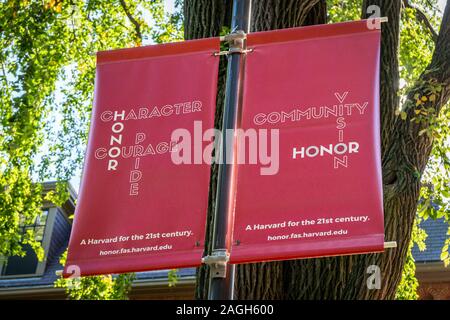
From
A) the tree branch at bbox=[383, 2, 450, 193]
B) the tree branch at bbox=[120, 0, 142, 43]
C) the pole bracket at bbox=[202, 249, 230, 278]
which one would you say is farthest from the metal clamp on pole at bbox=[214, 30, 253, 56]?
the tree branch at bbox=[120, 0, 142, 43]

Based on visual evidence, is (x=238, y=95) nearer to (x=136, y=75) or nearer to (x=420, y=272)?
(x=136, y=75)

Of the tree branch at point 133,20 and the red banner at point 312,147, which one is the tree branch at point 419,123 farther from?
the tree branch at point 133,20

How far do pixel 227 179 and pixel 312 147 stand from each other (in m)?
0.63

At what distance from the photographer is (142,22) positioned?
13273 mm

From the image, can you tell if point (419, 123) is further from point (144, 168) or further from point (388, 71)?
point (144, 168)

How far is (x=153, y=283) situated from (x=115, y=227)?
43.7ft

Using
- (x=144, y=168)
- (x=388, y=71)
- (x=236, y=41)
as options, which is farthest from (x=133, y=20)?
(x=144, y=168)

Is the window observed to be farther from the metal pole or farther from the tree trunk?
the metal pole

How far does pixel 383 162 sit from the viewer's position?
7.88 meters

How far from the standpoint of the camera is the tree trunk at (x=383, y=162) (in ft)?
23.3

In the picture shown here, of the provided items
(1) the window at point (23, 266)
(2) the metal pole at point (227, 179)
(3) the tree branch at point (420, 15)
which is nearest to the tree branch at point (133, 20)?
(3) the tree branch at point (420, 15)

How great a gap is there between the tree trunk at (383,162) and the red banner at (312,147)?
1485 mm
